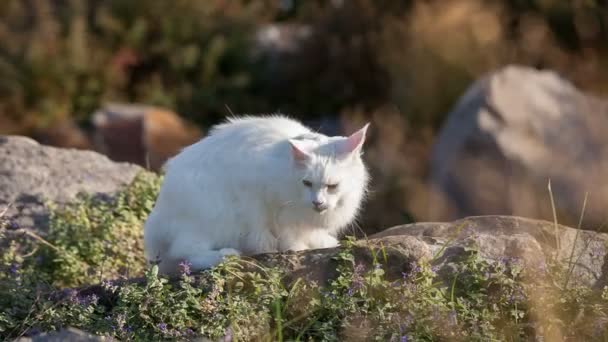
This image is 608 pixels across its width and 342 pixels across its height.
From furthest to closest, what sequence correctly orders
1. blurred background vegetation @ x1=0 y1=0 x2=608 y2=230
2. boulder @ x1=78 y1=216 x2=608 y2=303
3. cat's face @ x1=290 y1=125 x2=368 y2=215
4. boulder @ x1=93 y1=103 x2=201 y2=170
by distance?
blurred background vegetation @ x1=0 y1=0 x2=608 y2=230 < boulder @ x1=93 y1=103 x2=201 y2=170 < cat's face @ x1=290 y1=125 x2=368 y2=215 < boulder @ x1=78 y1=216 x2=608 y2=303

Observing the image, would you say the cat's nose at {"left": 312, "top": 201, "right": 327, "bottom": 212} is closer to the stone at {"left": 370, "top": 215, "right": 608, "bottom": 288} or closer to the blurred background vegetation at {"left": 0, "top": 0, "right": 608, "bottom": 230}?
the stone at {"left": 370, "top": 215, "right": 608, "bottom": 288}

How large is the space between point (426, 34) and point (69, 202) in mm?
6957

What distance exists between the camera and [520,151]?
870 cm

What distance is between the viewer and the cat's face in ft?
14.3

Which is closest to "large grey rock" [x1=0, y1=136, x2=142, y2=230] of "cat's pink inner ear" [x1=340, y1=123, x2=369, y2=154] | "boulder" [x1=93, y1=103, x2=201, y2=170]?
"cat's pink inner ear" [x1=340, y1=123, x2=369, y2=154]

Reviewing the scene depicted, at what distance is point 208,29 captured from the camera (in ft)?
44.3

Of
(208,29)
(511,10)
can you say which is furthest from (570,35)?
A: (208,29)

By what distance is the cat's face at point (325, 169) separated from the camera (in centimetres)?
434

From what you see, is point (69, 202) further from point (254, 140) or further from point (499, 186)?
point (499, 186)

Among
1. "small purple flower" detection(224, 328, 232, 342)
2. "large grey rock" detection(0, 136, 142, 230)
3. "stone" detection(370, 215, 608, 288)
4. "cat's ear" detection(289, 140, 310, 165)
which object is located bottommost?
"small purple flower" detection(224, 328, 232, 342)

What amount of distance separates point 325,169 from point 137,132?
287 inches

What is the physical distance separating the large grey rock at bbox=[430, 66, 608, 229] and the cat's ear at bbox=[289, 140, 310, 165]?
3.91 m

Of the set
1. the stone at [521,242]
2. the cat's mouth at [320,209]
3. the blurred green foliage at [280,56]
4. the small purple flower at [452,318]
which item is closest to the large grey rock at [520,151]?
the blurred green foliage at [280,56]

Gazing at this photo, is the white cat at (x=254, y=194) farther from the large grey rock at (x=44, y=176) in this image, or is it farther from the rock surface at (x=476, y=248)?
the large grey rock at (x=44, y=176)
